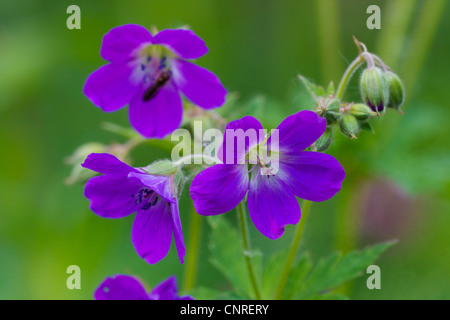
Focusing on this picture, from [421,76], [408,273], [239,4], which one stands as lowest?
[408,273]

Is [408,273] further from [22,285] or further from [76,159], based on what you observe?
[22,285]

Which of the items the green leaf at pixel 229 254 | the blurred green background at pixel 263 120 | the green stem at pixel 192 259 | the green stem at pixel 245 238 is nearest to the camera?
the green stem at pixel 245 238

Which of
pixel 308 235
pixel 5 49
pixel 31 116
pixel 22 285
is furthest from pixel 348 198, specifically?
pixel 5 49

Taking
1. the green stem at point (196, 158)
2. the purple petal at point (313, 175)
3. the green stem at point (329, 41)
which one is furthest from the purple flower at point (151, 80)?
the green stem at point (329, 41)

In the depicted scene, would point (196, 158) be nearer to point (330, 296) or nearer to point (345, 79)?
point (345, 79)

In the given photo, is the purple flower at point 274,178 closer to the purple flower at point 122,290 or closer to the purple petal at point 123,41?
Answer: the purple flower at point 122,290

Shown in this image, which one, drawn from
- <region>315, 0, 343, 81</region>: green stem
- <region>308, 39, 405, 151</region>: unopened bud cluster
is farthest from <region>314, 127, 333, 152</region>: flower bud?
<region>315, 0, 343, 81</region>: green stem

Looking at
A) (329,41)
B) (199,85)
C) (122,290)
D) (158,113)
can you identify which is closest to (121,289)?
(122,290)
